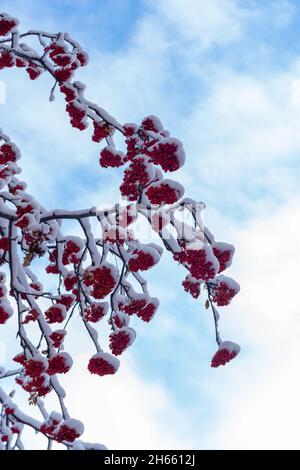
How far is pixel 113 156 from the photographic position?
220 inches

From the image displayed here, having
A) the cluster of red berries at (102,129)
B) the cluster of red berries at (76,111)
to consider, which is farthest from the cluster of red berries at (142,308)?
the cluster of red berries at (76,111)

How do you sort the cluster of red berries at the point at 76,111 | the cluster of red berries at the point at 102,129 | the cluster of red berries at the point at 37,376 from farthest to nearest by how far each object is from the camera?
the cluster of red berries at the point at 76,111 < the cluster of red berries at the point at 102,129 < the cluster of red berries at the point at 37,376

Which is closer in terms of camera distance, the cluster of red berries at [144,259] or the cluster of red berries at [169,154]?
the cluster of red berries at [169,154]

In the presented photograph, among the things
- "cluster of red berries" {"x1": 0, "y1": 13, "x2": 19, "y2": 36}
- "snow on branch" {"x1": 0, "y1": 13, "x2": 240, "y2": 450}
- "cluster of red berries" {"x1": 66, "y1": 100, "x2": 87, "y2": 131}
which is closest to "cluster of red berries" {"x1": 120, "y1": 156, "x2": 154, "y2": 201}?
"snow on branch" {"x1": 0, "y1": 13, "x2": 240, "y2": 450}

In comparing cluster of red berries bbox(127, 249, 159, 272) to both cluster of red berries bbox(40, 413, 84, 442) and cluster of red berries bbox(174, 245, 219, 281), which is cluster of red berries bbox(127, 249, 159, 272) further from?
cluster of red berries bbox(40, 413, 84, 442)

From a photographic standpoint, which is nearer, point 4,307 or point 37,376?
point 37,376

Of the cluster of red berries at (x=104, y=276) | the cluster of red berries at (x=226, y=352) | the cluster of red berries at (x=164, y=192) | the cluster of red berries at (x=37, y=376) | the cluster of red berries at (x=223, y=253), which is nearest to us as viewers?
the cluster of red berries at (x=164, y=192)

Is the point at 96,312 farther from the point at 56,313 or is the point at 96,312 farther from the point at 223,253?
the point at 223,253

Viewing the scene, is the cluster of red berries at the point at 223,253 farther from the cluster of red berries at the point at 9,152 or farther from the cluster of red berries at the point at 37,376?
the cluster of red berries at the point at 9,152

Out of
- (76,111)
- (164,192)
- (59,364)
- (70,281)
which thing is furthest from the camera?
(76,111)

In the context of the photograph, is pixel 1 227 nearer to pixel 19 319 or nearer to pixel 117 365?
pixel 19 319

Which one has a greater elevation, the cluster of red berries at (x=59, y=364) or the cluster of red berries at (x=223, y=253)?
the cluster of red berries at (x=223, y=253)

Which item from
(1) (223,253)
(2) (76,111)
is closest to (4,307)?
(1) (223,253)
